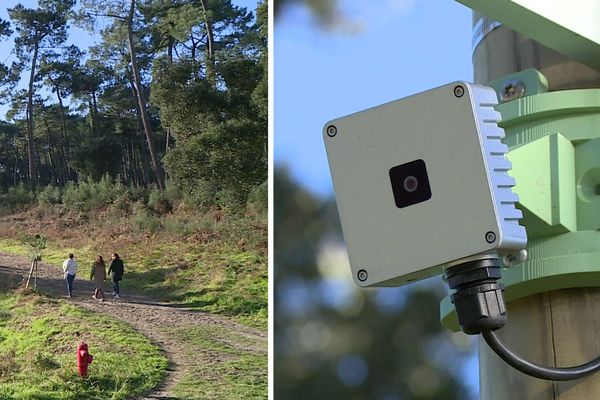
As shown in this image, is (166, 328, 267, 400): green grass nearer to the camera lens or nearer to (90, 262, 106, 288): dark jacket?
(90, 262, 106, 288): dark jacket

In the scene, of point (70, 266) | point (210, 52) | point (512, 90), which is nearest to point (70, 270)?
point (70, 266)

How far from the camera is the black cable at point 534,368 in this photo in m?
0.43

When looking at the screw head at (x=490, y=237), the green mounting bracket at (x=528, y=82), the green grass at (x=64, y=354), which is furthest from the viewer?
the green grass at (x=64, y=354)

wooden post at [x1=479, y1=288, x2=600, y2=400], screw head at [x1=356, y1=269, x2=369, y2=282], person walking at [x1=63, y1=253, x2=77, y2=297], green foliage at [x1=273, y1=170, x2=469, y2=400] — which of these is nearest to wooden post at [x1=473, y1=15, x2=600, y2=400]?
wooden post at [x1=479, y1=288, x2=600, y2=400]

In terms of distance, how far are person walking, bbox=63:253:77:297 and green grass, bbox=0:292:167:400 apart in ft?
0.32

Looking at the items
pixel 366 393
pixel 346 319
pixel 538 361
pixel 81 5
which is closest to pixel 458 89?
pixel 538 361

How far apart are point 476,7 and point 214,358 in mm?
5405

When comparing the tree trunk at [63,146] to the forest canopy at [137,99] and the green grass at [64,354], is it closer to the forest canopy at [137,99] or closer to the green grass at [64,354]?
the forest canopy at [137,99]

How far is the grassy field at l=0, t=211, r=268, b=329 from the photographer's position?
19.5 ft

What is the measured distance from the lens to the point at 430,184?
1.31 ft

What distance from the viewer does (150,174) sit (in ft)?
20.1

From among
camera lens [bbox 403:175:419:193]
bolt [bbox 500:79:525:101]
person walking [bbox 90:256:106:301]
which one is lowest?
camera lens [bbox 403:175:419:193]

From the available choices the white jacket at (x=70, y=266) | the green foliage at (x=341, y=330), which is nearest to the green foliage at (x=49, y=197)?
the white jacket at (x=70, y=266)

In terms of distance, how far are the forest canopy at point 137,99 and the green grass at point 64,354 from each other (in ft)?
2.09
